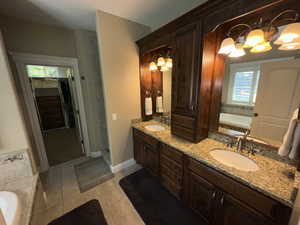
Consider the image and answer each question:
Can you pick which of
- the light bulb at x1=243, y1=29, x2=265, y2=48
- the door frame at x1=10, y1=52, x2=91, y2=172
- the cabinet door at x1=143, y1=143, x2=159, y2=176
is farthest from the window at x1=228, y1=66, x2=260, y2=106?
the door frame at x1=10, y1=52, x2=91, y2=172

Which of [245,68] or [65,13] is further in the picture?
[65,13]

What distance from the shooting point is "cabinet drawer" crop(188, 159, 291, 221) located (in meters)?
0.84

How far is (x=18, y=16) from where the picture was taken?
6.25 feet

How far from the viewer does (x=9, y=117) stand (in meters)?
1.52

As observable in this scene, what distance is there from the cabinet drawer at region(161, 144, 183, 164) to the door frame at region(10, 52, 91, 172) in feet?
6.31

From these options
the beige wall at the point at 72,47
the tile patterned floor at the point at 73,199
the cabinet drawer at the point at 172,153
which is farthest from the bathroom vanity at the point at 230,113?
the beige wall at the point at 72,47

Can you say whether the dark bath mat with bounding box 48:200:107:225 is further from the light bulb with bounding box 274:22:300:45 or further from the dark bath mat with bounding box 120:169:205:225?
the light bulb with bounding box 274:22:300:45

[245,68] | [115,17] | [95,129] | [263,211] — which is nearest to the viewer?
[263,211]

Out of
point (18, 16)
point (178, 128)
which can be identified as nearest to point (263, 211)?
point (178, 128)


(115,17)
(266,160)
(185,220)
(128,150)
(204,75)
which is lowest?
(185,220)

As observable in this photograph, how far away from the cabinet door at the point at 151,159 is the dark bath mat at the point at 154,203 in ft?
0.76

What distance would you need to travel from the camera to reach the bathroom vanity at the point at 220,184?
34.5 inches

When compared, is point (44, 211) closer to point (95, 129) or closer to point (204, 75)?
point (95, 129)

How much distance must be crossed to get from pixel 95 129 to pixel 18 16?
2.26 m
